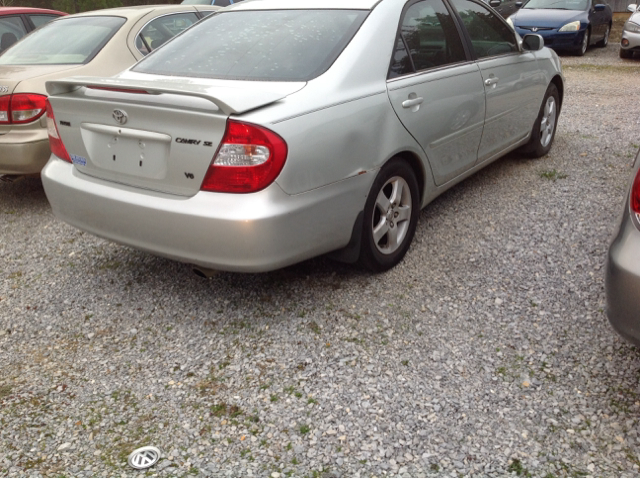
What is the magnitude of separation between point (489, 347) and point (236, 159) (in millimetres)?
1497

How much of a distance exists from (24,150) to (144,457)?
128 inches

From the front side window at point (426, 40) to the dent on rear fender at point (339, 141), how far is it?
36 cm

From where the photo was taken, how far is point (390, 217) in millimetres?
3654

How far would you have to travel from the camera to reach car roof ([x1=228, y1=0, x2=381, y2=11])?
3665mm

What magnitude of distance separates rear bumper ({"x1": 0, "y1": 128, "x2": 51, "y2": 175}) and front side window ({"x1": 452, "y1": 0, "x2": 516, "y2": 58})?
10.8 feet

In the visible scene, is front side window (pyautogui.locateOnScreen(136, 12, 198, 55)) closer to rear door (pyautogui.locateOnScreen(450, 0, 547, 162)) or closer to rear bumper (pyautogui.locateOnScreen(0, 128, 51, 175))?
rear bumper (pyautogui.locateOnScreen(0, 128, 51, 175))

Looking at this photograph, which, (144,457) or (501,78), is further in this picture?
(501,78)

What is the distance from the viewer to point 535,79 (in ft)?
17.2

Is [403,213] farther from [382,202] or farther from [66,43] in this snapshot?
[66,43]

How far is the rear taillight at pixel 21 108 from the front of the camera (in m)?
4.76

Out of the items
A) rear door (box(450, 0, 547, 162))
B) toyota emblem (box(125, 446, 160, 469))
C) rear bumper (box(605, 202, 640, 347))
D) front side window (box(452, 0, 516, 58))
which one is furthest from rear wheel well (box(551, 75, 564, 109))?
toyota emblem (box(125, 446, 160, 469))

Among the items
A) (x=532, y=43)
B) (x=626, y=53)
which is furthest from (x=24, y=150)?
(x=626, y=53)

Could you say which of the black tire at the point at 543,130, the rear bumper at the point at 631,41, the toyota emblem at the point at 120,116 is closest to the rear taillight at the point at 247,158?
the toyota emblem at the point at 120,116

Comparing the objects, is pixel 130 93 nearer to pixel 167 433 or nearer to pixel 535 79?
pixel 167 433
